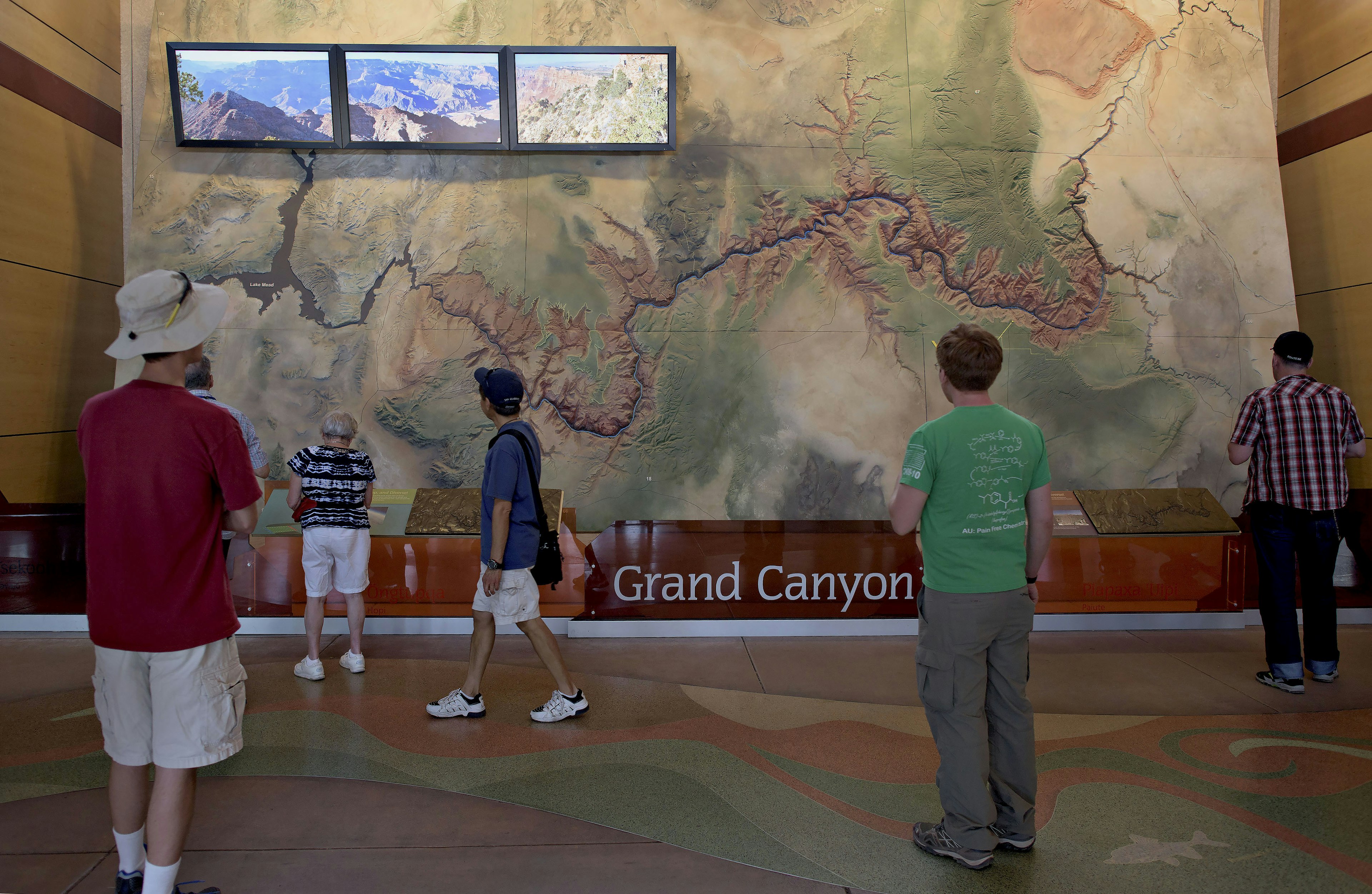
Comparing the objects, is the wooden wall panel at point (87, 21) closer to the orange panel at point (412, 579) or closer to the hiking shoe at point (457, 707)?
the orange panel at point (412, 579)

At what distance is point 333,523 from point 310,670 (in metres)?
0.78

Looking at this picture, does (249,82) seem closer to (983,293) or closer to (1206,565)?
(983,293)

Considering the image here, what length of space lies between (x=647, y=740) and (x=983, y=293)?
4.13 meters

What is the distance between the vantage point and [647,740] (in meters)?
3.63

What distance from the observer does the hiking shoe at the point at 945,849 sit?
2.58 metres

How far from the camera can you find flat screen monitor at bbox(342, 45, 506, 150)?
229 inches

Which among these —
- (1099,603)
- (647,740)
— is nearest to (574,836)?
(647,740)

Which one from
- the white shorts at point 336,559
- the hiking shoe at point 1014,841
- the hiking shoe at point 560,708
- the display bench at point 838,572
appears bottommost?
the hiking shoe at point 1014,841

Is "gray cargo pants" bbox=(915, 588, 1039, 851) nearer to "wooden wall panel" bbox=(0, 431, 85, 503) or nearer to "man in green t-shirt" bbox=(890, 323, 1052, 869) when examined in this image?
"man in green t-shirt" bbox=(890, 323, 1052, 869)

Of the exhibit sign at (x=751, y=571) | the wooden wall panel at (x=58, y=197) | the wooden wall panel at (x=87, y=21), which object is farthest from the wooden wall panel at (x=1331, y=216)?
the wooden wall panel at (x=87, y=21)

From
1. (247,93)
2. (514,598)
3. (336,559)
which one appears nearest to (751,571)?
(514,598)

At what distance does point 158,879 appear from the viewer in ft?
7.06

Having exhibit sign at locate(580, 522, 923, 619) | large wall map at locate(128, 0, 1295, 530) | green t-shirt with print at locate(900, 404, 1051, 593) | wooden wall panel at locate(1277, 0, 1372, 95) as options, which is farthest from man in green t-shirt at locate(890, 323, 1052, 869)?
wooden wall panel at locate(1277, 0, 1372, 95)

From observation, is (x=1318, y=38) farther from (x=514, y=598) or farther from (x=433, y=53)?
(x=514, y=598)
